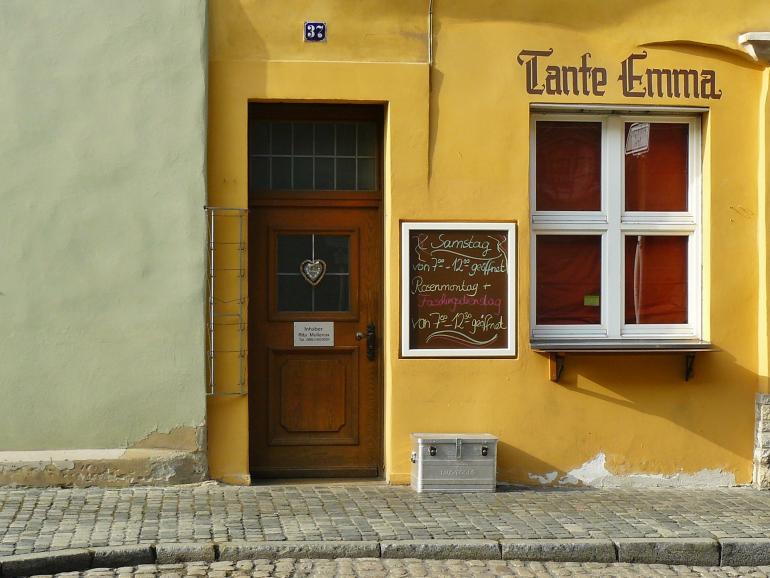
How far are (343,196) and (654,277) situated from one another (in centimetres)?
265

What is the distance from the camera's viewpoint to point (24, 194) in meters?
9.05

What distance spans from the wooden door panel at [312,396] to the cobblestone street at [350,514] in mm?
595

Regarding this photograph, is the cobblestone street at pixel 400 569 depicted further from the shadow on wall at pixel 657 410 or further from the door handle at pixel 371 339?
the door handle at pixel 371 339

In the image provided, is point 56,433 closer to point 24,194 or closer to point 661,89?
point 24,194

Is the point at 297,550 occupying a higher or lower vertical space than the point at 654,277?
Answer: lower

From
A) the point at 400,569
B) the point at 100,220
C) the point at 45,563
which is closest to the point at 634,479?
the point at 400,569

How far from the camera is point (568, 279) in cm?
988

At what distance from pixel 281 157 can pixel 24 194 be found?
204 cm

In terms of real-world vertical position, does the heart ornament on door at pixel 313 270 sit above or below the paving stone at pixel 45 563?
above

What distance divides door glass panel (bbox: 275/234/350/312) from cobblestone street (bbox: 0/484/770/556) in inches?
58.6

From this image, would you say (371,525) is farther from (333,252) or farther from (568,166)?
(568,166)

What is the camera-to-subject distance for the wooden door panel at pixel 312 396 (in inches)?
385

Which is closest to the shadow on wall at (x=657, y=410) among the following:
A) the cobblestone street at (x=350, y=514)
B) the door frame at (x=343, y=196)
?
the cobblestone street at (x=350, y=514)

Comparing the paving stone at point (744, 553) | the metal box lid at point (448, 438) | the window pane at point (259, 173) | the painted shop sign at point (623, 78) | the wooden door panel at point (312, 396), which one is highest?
the painted shop sign at point (623, 78)
